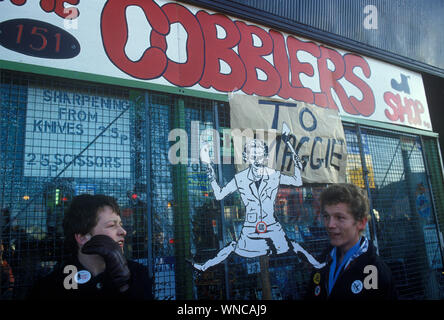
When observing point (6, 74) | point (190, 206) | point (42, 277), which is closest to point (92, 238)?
point (42, 277)

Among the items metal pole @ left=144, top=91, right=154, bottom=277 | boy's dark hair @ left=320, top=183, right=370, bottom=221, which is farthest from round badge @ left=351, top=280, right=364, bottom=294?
metal pole @ left=144, top=91, right=154, bottom=277

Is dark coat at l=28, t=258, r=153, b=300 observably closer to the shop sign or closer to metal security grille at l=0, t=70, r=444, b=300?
metal security grille at l=0, t=70, r=444, b=300

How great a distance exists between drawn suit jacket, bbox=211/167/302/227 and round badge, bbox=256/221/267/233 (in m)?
0.03

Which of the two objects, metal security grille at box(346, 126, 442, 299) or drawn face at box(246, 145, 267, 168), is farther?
metal security grille at box(346, 126, 442, 299)

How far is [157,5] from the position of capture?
350 cm

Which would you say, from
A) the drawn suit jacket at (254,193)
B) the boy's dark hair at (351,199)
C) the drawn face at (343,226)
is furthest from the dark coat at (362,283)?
the drawn suit jacket at (254,193)

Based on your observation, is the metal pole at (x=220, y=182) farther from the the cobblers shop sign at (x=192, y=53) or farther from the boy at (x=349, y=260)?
the boy at (x=349, y=260)

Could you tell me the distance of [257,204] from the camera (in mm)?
3639

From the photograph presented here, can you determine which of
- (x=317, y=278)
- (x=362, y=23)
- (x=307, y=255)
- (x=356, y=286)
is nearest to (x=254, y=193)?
(x=307, y=255)

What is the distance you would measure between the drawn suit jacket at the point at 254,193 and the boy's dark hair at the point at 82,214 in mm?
1230

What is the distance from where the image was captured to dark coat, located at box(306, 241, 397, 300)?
91.4 inches

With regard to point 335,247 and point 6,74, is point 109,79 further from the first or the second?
point 335,247
